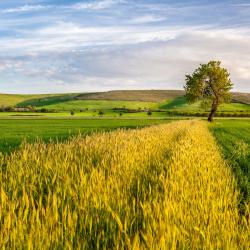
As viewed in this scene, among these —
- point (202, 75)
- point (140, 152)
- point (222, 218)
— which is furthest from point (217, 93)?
point (222, 218)

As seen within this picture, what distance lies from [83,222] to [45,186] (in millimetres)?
2909

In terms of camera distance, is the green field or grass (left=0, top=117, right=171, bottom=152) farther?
the green field

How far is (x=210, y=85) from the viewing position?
292 feet

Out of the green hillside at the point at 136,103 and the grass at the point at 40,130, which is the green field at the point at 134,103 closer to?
the green hillside at the point at 136,103

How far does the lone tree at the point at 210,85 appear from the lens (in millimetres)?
87375

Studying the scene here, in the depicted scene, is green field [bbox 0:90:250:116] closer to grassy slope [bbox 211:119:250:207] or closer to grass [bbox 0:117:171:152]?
grass [bbox 0:117:171:152]

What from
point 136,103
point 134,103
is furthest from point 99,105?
point 136,103

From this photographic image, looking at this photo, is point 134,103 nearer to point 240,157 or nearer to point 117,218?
point 240,157

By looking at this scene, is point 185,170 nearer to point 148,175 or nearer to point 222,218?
point 148,175

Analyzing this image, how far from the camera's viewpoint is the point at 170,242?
4.29 meters

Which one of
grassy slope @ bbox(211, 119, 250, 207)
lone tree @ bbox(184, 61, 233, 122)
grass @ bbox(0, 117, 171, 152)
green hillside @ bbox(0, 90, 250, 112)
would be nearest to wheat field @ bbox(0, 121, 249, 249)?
grassy slope @ bbox(211, 119, 250, 207)

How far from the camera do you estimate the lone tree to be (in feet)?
287

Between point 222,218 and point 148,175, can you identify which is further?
point 148,175

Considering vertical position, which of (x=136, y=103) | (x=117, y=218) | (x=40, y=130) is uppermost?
(x=117, y=218)
